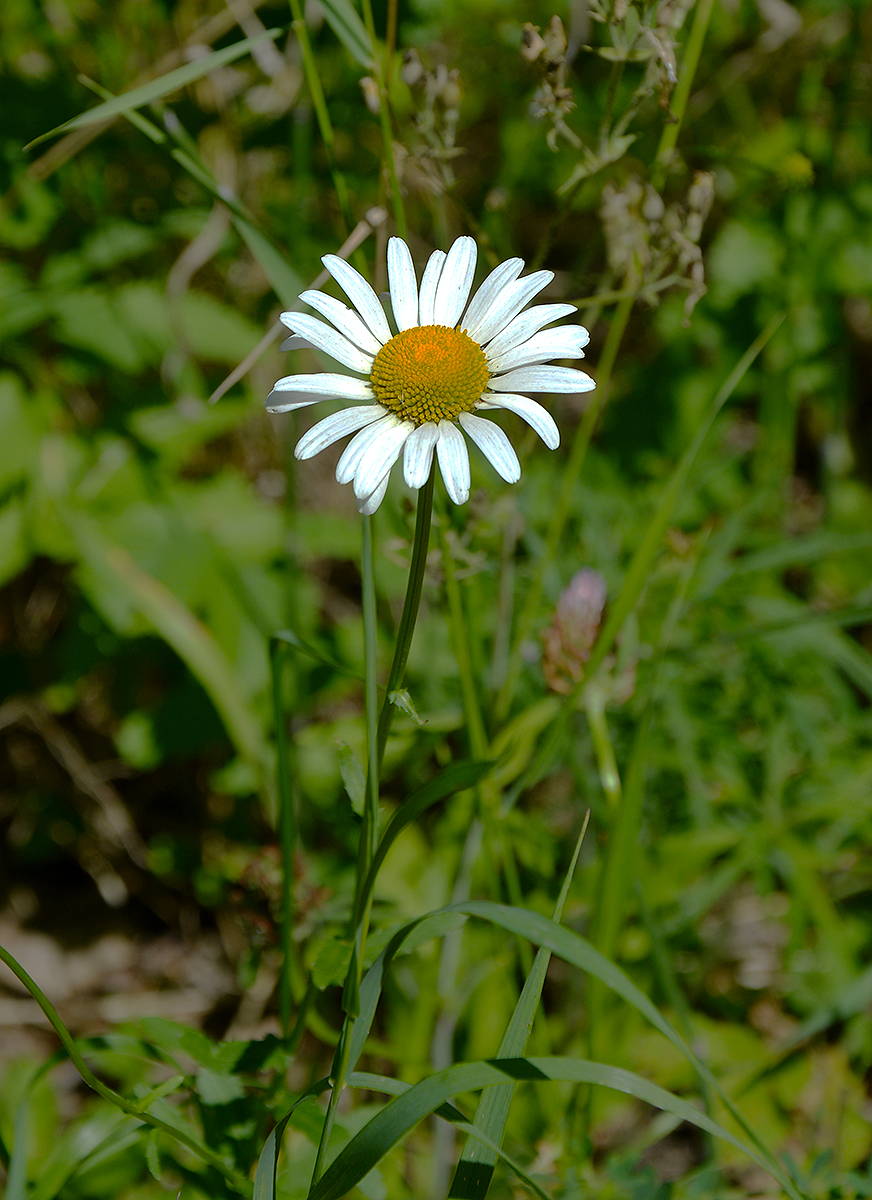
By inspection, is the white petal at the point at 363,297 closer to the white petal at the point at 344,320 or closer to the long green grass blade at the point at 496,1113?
the white petal at the point at 344,320

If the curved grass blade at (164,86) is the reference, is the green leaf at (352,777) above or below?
below

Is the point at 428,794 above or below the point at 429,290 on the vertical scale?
below

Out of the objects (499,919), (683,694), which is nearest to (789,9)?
(683,694)

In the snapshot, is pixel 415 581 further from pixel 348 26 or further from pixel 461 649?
pixel 348 26

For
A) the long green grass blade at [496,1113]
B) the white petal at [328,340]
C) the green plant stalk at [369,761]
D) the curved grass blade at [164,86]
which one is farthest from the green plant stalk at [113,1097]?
the curved grass blade at [164,86]

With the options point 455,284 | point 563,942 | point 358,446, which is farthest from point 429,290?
point 563,942

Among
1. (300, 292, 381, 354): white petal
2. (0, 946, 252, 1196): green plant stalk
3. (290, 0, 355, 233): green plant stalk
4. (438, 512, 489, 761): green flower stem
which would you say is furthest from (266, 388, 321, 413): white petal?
(0, 946, 252, 1196): green plant stalk

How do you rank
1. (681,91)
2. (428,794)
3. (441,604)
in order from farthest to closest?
(441,604) → (681,91) → (428,794)
